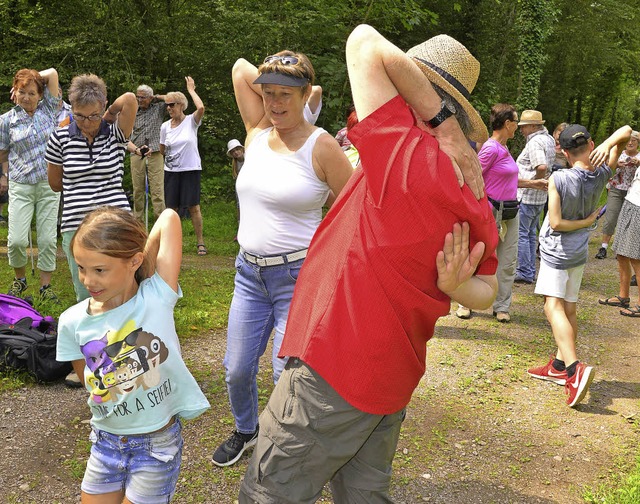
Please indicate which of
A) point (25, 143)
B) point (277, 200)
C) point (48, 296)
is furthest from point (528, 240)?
point (277, 200)

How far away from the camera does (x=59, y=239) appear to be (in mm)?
10500

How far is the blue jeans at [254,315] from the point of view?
3416 mm

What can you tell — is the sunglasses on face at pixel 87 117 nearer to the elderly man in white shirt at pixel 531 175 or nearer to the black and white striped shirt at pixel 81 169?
the black and white striped shirt at pixel 81 169

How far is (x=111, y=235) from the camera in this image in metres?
2.47

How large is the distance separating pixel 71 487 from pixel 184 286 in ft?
13.8

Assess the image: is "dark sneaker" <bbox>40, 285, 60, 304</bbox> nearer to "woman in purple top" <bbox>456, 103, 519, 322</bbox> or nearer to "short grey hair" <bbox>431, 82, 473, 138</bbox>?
"woman in purple top" <bbox>456, 103, 519, 322</bbox>

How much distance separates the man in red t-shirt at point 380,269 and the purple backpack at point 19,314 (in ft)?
11.4

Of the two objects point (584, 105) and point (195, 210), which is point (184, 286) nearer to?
point (195, 210)

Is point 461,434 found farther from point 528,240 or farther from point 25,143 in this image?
point 528,240

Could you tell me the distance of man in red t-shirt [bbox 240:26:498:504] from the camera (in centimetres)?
201

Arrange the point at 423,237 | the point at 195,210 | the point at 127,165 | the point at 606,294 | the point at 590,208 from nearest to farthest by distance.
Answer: the point at 423,237, the point at 590,208, the point at 606,294, the point at 195,210, the point at 127,165

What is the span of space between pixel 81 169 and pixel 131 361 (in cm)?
258

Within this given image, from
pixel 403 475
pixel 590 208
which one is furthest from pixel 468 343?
pixel 403 475

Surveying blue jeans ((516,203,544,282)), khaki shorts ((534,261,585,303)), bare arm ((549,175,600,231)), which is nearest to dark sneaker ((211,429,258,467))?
khaki shorts ((534,261,585,303))
